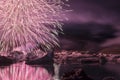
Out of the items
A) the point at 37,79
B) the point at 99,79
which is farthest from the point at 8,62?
the point at 37,79

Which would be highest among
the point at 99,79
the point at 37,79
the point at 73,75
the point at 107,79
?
the point at 107,79

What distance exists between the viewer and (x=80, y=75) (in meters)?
26.5

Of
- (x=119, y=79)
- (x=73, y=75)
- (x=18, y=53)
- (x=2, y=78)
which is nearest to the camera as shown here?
(x=73, y=75)

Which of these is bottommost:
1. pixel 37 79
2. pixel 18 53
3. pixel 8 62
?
pixel 8 62

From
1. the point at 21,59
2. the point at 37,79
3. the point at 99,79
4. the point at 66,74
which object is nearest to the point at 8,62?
the point at 21,59

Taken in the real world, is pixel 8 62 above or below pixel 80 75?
below

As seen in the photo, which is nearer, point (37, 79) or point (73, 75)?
point (73, 75)

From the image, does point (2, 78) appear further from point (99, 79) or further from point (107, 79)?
point (107, 79)

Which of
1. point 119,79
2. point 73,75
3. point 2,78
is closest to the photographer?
point 73,75

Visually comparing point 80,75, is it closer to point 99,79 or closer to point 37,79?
point 37,79

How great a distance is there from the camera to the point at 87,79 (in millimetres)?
25859

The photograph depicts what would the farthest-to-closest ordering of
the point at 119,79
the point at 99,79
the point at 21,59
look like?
1. the point at 21,59
2. the point at 99,79
3. the point at 119,79

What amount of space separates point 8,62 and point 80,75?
175967 millimetres

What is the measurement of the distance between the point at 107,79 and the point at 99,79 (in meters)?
94.0
